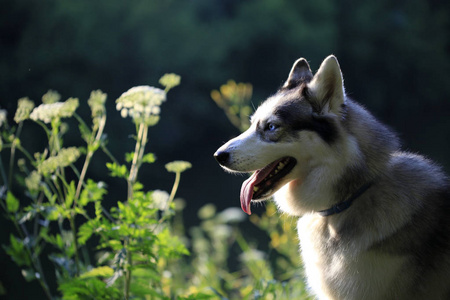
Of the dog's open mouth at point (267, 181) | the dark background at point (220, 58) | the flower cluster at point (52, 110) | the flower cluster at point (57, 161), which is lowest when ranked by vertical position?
the dark background at point (220, 58)

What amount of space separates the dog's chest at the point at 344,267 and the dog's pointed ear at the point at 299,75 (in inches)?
23.6

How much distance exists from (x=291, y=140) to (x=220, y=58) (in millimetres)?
10649

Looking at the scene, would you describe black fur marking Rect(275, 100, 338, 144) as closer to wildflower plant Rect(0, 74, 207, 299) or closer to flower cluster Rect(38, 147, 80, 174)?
wildflower plant Rect(0, 74, 207, 299)

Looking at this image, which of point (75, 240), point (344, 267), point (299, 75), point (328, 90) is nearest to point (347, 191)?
point (344, 267)

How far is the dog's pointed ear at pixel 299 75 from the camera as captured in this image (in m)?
2.17

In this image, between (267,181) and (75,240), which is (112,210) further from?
(267,181)

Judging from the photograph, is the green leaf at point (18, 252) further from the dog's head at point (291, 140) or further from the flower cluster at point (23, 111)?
the dog's head at point (291, 140)

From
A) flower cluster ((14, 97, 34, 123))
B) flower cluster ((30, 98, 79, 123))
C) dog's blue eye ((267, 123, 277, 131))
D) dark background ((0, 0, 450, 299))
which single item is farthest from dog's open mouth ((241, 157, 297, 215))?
dark background ((0, 0, 450, 299))

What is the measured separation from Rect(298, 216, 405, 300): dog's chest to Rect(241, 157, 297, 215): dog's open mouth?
9.6 inches

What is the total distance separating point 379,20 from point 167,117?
5.66 m

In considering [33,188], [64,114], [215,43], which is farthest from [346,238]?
[215,43]

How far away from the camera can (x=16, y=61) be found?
7.57m

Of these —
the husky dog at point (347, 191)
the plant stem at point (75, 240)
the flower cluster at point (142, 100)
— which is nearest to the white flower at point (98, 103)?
the flower cluster at point (142, 100)

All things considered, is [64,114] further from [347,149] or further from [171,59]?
[171,59]
